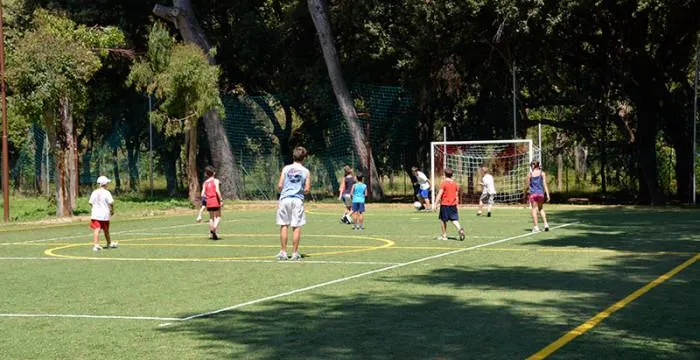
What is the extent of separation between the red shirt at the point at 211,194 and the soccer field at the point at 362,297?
0.87 meters

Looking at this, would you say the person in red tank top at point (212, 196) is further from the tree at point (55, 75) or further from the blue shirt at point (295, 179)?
the tree at point (55, 75)

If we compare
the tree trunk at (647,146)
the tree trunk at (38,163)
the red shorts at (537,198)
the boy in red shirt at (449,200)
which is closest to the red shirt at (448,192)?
the boy in red shirt at (449,200)

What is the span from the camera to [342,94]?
4578 cm

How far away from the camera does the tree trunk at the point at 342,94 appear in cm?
4544

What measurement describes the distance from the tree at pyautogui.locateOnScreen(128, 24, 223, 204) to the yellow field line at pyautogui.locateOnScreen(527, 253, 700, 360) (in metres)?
27.5

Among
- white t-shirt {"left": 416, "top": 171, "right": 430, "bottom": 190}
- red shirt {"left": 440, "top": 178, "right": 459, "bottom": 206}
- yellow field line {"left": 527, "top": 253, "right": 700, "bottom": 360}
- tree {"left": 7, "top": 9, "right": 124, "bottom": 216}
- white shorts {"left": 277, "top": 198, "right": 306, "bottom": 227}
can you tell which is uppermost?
tree {"left": 7, "top": 9, "right": 124, "bottom": 216}

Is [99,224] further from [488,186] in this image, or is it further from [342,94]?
[342,94]

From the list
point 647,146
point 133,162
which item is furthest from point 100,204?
point 133,162

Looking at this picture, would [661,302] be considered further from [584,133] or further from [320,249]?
[584,133]

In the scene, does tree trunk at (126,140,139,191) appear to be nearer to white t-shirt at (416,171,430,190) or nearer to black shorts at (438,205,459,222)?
white t-shirt at (416,171,430,190)

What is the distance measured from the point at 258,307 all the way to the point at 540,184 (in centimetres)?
1350

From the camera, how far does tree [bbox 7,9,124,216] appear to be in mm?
31719

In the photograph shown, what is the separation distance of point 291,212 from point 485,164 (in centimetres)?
2652

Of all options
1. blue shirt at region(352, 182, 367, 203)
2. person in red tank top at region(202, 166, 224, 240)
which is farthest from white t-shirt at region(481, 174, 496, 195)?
person in red tank top at region(202, 166, 224, 240)
